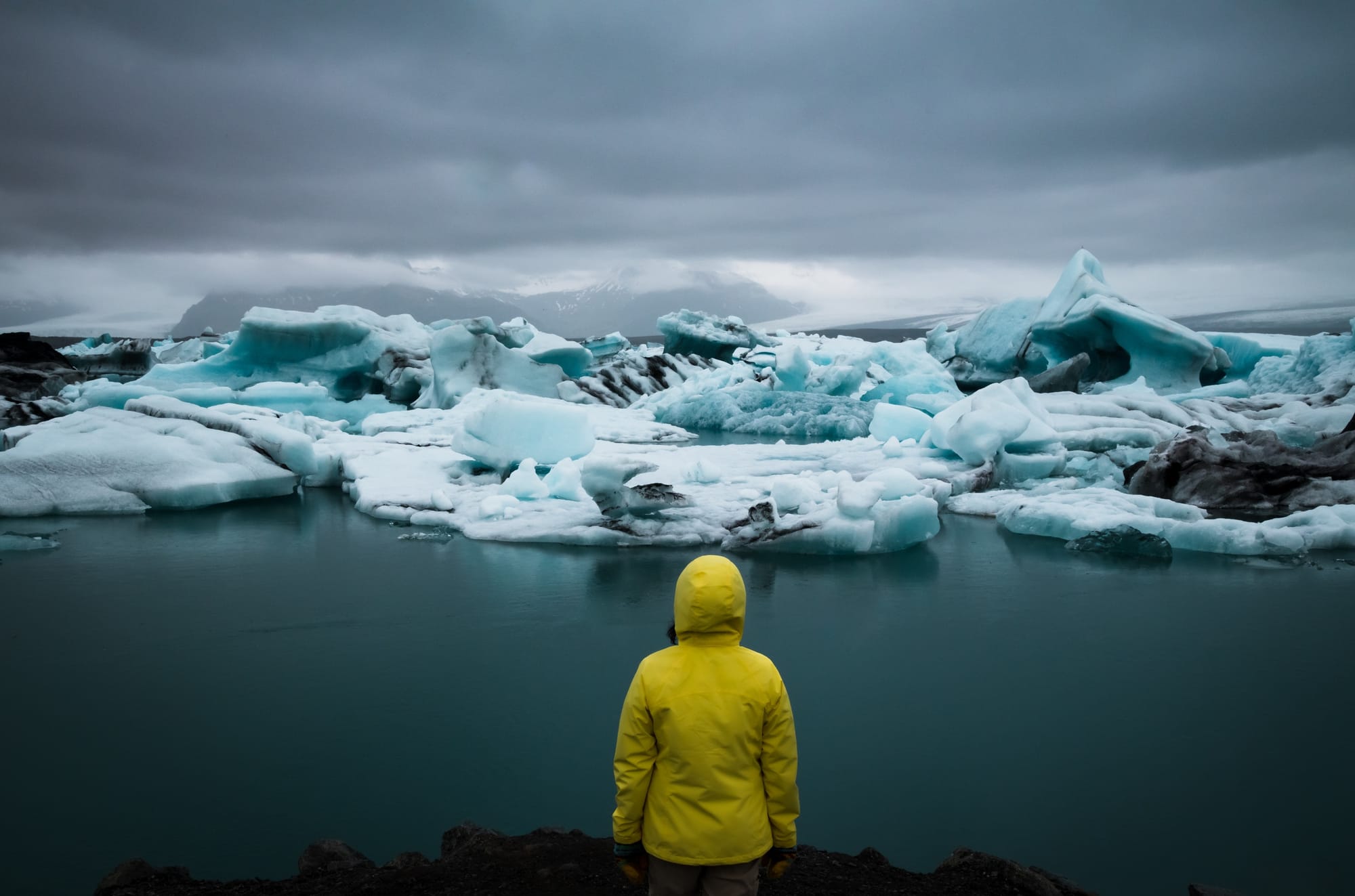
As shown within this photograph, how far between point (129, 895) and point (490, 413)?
22.7ft

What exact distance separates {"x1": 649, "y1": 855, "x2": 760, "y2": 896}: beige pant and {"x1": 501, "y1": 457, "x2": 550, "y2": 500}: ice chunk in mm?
6324

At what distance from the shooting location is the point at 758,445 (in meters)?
11.9

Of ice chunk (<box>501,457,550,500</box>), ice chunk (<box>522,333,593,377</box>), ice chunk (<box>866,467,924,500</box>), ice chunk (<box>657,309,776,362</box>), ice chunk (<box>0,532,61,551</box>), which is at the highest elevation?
ice chunk (<box>657,309,776,362</box>)

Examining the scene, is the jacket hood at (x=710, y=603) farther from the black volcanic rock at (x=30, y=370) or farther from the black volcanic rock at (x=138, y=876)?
the black volcanic rock at (x=30, y=370)

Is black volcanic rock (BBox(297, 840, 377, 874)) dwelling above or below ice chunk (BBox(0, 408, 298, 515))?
below

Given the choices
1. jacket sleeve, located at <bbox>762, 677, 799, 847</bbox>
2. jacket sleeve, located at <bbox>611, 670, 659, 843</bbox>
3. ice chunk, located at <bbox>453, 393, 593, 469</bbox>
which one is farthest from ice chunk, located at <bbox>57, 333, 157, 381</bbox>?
jacket sleeve, located at <bbox>762, 677, 799, 847</bbox>

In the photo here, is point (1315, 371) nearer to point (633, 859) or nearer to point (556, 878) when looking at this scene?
point (556, 878)

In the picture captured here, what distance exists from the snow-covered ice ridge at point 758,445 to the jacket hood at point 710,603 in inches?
191

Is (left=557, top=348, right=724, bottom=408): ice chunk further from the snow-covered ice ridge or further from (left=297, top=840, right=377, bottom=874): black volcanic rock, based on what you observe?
(left=297, top=840, right=377, bottom=874): black volcanic rock

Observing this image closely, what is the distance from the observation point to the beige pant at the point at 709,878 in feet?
5.31

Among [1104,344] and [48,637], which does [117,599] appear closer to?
[48,637]

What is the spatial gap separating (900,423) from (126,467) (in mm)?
8374

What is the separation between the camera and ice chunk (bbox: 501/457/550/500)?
311 inches

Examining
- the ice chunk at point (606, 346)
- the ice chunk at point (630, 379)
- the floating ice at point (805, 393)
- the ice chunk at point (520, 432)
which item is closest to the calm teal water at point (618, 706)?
the ice chunk at point (520, 432)
